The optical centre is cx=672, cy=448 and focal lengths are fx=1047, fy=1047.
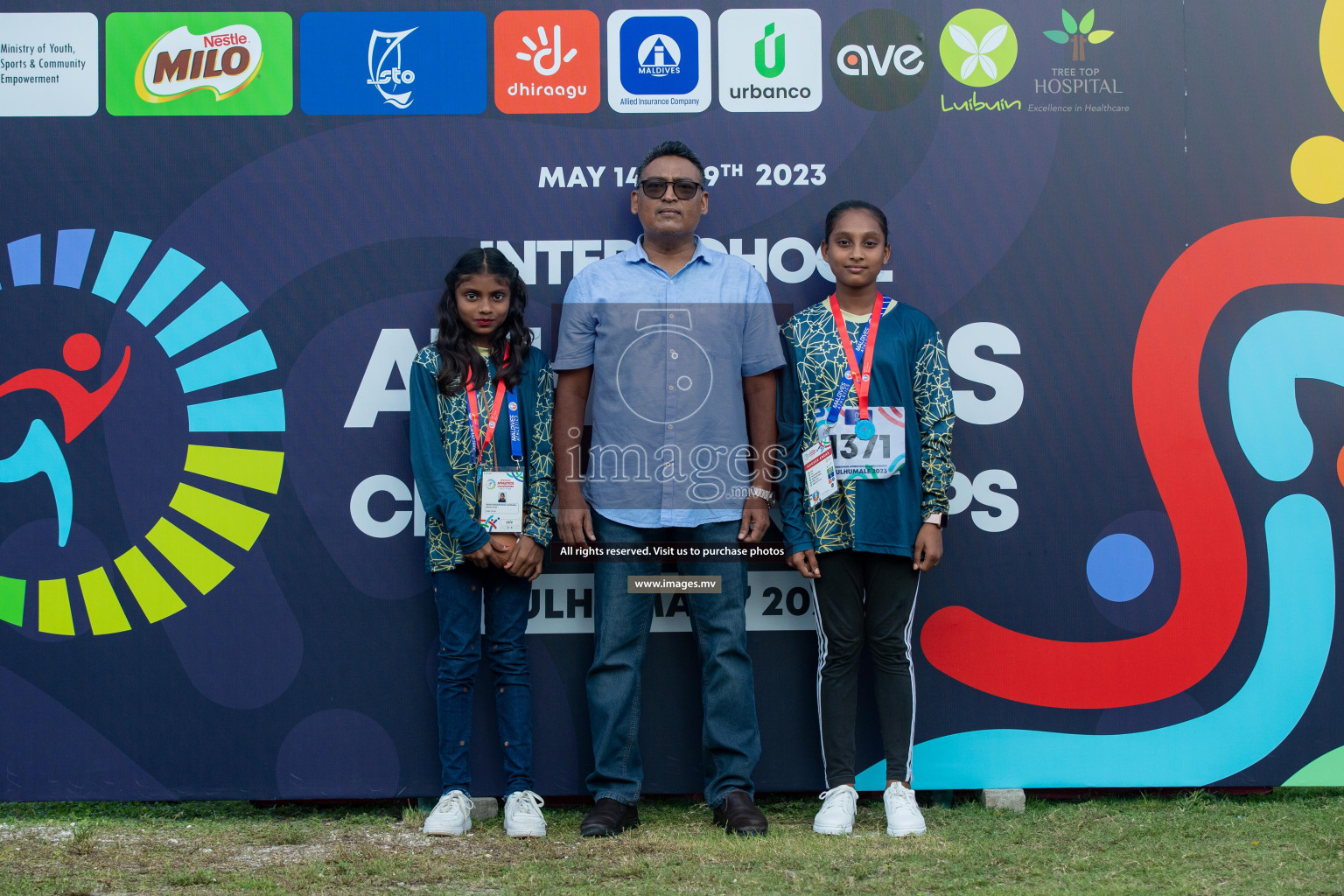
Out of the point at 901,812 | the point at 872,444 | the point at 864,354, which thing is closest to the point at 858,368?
the point at 864,354

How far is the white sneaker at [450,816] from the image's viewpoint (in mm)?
3264

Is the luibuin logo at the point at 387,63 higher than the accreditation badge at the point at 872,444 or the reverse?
higher

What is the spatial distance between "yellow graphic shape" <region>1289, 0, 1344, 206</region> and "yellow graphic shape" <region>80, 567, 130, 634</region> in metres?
4.29

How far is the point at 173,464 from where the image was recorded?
3.59 metres

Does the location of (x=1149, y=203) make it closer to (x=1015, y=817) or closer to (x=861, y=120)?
(x=861, y=120)

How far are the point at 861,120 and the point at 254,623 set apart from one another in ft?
8.86

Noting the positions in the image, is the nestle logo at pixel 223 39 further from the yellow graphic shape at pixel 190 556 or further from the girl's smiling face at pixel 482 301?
the yellow graphic shape at pixel 190 556

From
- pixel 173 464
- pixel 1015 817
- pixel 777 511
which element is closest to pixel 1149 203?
pixel 777 511

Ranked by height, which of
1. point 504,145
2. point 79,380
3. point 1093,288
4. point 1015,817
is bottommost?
point 1015,817

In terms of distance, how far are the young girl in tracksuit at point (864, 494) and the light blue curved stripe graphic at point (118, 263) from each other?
2.28 m

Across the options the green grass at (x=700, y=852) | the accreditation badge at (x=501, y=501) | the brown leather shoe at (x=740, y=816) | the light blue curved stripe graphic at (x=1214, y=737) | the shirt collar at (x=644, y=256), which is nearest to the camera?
the green grass at (x=700, y=852)

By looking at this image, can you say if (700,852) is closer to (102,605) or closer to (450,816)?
(450,816)

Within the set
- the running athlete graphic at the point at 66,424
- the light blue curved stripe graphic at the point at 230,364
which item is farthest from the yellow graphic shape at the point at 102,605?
the light blue curved stripe graphic at the point at 230,364

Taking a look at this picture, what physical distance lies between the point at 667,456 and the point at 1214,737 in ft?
6.94
